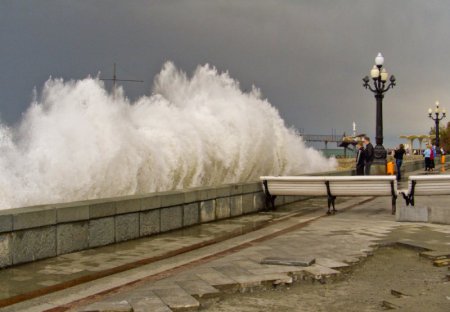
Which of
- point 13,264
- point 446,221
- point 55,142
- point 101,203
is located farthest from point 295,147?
point 13,264

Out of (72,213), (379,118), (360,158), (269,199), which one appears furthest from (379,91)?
(72,213)

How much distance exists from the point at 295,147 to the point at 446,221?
11900mm

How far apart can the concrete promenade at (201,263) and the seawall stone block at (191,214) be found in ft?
0.51

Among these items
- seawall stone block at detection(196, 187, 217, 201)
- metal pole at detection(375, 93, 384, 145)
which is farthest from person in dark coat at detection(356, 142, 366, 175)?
seawall stone block at detection(196, 187, 217, 201)

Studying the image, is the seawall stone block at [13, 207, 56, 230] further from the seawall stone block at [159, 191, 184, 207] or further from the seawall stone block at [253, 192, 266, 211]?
the seawall stone block at [253, 192, 266, 211]

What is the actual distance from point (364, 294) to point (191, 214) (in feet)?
14.5

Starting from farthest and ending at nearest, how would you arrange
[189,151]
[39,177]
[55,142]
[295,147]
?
1. [295,147]
2. [189,151]
3. [55,142]
4. [39,177]

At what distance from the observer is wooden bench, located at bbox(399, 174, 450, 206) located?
381 inches

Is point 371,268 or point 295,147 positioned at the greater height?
point 295,147

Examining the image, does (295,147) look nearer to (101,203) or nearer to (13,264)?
(101,203)

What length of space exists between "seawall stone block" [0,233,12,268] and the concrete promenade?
3.9 inches

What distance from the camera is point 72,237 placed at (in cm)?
658

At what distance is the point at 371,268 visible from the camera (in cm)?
592

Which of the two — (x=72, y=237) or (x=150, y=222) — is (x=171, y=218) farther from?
(x=72, y=237)
